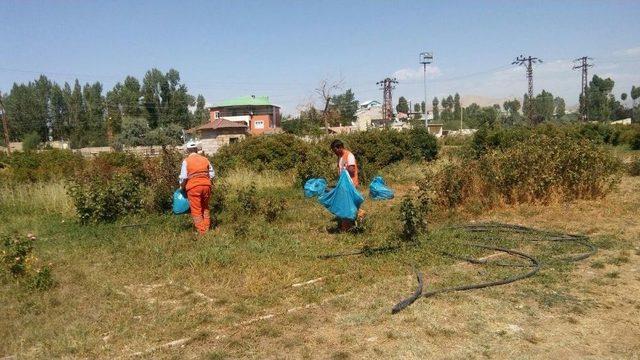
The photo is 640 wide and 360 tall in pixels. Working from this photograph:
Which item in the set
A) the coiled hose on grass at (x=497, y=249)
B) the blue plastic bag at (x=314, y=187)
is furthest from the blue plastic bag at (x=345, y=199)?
the blue plastic bag at (x=314, y=187)

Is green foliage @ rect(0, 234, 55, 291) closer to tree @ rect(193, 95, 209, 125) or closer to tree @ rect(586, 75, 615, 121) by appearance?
tree @ rect(193, 95, 209, 125)

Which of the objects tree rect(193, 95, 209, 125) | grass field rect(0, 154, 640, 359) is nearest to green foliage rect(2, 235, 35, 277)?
grass field rect(0, 154, 640, 359)

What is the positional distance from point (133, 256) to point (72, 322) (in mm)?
2364

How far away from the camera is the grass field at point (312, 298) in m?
3.79

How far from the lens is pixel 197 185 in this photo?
7836 millimetres

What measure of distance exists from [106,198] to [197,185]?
2695mm

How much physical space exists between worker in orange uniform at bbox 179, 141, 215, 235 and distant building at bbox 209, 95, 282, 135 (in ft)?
215

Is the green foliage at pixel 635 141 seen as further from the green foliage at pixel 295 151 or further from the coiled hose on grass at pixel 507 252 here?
the coiled hose on grass at pixel 507 252

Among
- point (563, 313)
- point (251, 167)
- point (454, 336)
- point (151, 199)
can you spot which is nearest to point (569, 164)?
point (563, 313)

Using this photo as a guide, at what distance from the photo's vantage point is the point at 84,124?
2852 inches

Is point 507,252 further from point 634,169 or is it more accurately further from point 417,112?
point 417,112

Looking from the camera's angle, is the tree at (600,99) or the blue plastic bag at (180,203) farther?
the tree at (600,99)

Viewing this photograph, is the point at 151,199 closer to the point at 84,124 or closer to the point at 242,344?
the point at 242,344

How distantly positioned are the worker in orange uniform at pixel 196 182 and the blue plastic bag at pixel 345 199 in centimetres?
211
